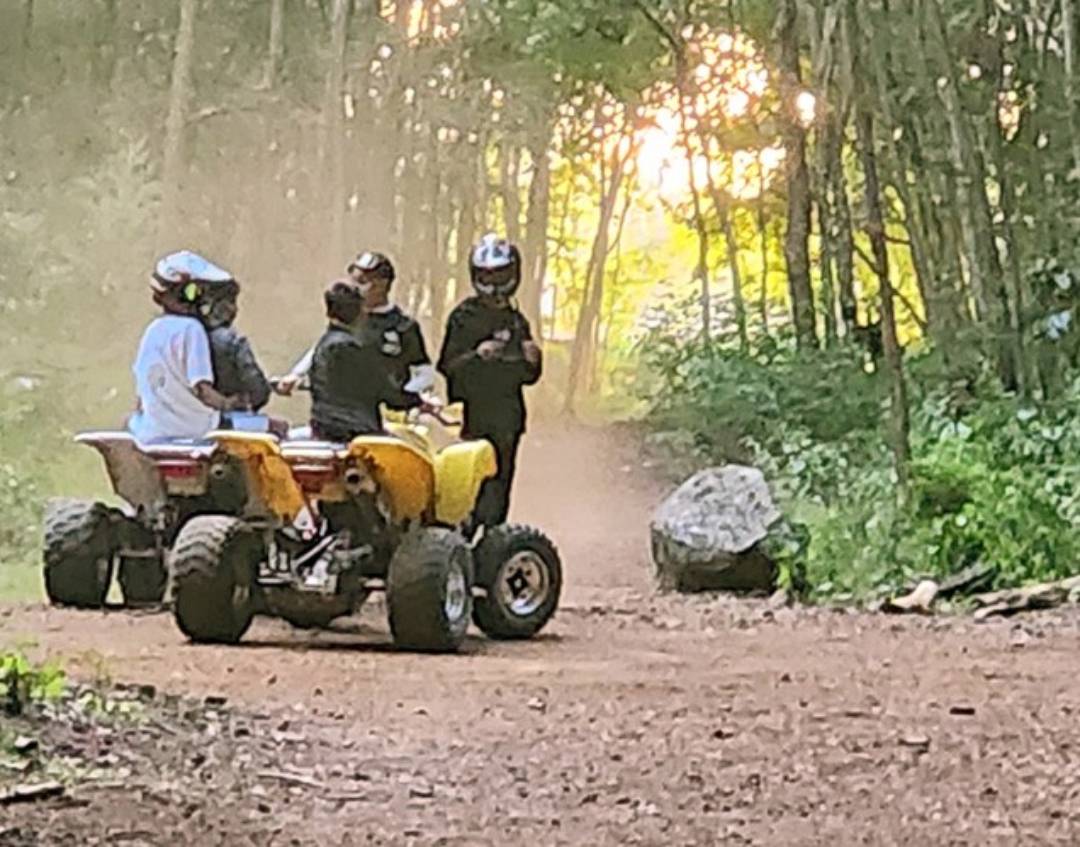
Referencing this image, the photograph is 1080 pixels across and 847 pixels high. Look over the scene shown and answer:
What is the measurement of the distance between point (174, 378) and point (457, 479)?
1.58m

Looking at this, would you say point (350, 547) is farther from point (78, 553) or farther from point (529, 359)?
point (78, 553)

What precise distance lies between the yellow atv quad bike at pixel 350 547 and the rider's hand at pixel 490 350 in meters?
0.57

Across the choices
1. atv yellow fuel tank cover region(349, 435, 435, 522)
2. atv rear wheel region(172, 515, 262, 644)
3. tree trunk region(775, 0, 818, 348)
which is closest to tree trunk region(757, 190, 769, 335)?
tree trunk region(775, 0, 818, 348)

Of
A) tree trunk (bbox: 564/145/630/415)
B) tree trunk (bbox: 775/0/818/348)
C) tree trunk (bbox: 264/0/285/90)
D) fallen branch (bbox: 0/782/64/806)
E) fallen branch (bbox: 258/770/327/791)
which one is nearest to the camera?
fallen branch (bbox: 0/782/64/806)

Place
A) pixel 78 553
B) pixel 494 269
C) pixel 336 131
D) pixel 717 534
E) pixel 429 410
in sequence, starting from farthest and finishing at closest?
pixel 336 131 < pixel 717 534 < pixel 78 553 < pixel 494 269 < pixel 429 410

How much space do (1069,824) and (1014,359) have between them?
971 centimetres

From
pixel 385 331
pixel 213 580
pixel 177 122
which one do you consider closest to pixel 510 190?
pixel 177 122

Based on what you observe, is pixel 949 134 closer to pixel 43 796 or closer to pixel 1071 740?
pixel 1071 740

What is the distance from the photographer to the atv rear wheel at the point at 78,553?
985 centimetres

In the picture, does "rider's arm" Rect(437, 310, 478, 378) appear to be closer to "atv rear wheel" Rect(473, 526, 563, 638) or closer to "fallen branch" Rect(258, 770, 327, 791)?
"atv rear wheel" Rect(473, 526, 563, 638)

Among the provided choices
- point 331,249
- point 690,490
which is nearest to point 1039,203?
point 690,490

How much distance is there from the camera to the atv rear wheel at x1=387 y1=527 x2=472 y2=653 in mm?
8352

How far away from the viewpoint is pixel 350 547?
8781 mm

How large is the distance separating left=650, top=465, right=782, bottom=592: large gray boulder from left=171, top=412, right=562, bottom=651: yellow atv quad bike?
122 inches
